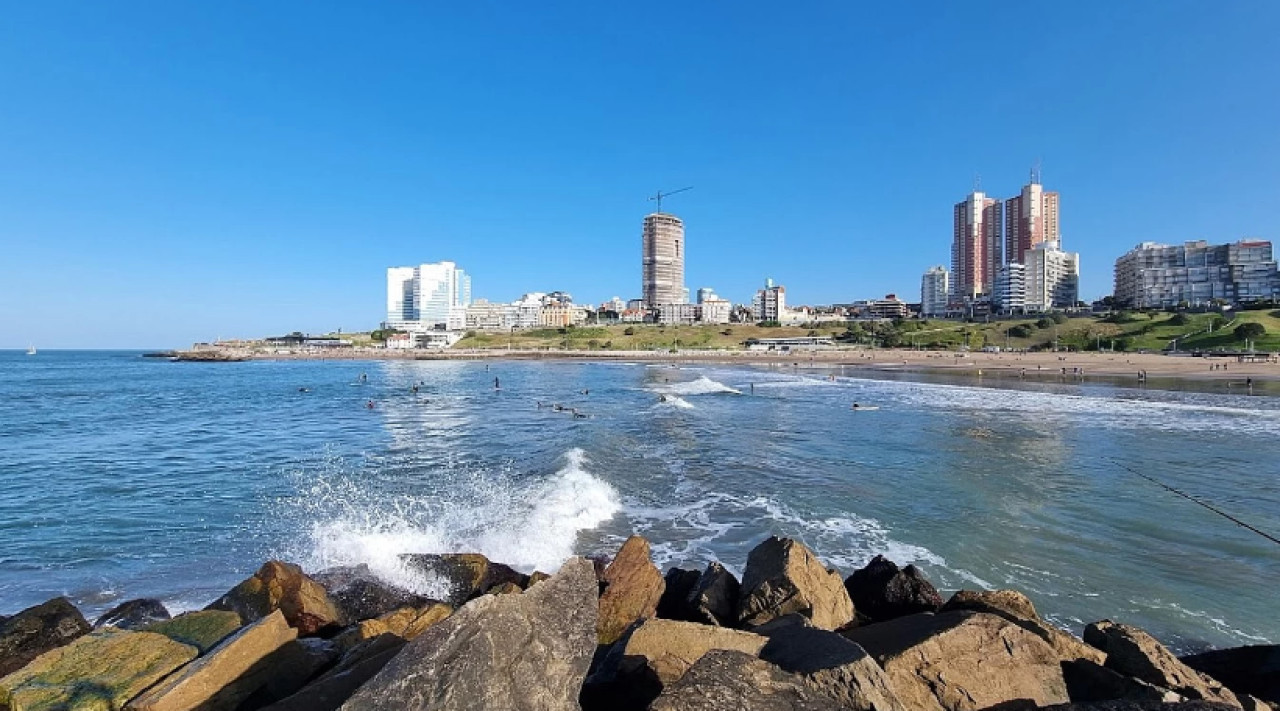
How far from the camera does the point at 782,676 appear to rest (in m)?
3.79

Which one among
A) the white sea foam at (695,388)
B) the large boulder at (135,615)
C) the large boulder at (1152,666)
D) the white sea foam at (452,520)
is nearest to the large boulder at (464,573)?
the white sea foam at (452,520)

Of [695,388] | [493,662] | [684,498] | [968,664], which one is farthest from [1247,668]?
[695,388]

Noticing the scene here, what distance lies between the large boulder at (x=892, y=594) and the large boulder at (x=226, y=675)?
→ 21.9 feet

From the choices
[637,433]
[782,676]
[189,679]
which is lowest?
[637,433]

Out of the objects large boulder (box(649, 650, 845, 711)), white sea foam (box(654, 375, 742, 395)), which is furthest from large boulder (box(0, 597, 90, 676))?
white sea foam (box(654, 375, 742, 395))

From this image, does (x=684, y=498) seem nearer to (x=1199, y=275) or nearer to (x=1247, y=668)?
(x=1247, y=668)

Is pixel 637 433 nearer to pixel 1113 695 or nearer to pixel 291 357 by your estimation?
pixel 1113 695

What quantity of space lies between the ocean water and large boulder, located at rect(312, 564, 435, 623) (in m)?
0.51

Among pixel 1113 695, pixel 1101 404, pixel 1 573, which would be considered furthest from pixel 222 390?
pixel 1101 404

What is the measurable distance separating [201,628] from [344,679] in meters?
2.81

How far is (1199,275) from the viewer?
155500 mm

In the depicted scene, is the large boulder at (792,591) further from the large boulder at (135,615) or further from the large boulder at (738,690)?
the large boulder at (135,615)

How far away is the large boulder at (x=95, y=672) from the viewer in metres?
4.63

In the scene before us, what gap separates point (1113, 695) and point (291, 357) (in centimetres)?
18376
